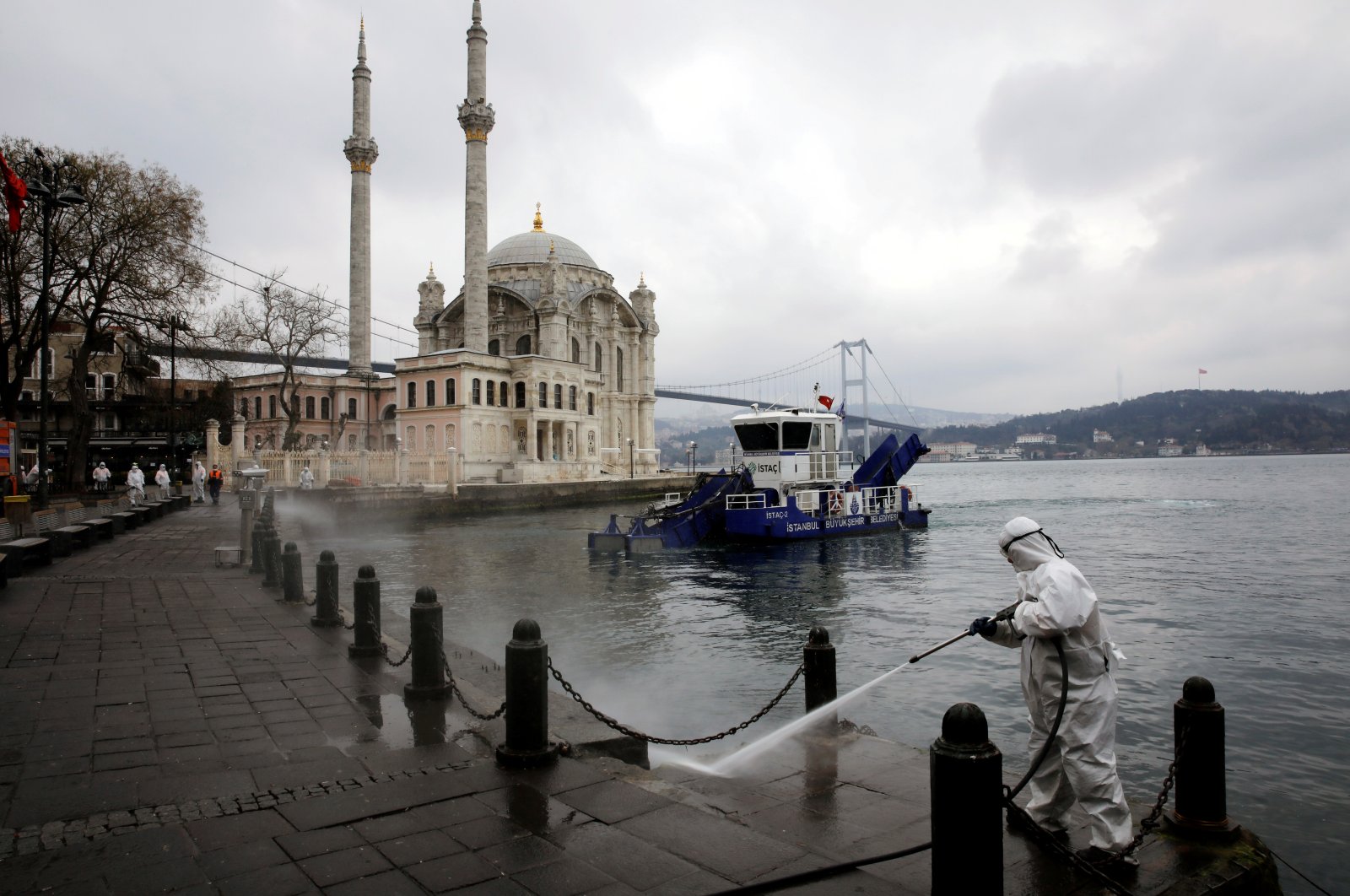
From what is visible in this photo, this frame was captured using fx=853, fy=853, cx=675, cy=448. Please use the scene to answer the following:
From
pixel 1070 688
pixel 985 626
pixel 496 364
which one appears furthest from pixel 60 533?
pixel 496 364

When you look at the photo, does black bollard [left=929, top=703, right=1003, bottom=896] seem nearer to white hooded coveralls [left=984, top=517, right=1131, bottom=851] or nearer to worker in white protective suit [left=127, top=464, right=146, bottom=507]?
white hooded coveralls [left=984, top=517, right=1131, bottom=851]

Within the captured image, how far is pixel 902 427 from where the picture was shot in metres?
92.9

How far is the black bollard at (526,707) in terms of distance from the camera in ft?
17.5

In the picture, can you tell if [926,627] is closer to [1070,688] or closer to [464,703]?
[464,703]

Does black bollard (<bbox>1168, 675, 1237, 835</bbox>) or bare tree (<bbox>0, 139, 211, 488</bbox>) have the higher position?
bare tree (<bbox>0, 139, 211, 488</bbox>)

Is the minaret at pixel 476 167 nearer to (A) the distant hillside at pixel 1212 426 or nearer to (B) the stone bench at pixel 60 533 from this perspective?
(B) the stone bench at pixel 60 533

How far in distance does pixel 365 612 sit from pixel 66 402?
52317mm

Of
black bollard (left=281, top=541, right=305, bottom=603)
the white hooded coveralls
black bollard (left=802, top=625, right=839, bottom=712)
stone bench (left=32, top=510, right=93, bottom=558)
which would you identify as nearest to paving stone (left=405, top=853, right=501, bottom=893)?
the white hooded coveralls

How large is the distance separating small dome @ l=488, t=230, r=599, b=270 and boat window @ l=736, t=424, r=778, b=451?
43412 millimetres

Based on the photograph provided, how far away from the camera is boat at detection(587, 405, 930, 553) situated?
87.2ft

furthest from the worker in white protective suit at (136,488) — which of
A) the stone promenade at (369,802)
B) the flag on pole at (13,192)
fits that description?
the stone promenade at (369,802)

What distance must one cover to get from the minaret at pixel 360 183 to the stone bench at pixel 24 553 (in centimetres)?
4375

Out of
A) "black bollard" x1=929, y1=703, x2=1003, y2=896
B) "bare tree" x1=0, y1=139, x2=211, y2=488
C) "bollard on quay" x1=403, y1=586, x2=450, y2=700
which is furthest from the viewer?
"bare tree" x1=0, y1=139, x2=211, y2=488

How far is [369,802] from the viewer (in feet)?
15.5
